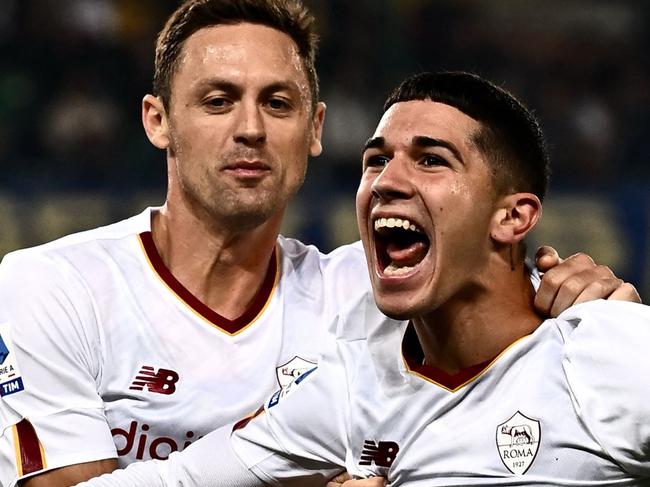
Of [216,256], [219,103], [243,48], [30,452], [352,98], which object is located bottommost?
[30,452]

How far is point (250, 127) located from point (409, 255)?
0.75 meters

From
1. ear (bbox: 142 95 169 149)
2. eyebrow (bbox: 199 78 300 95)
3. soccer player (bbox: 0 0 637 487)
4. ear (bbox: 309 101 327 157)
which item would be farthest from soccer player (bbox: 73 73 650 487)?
ear (bbox: 142 95 169 149)

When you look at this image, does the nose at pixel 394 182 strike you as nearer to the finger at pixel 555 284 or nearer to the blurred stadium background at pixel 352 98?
the finger at pixel 555 284

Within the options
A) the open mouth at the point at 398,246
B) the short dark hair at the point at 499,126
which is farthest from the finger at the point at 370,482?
the short dark hair at the point at 499,126

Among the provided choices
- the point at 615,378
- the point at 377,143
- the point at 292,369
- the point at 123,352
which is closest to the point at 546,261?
the point at 377,143

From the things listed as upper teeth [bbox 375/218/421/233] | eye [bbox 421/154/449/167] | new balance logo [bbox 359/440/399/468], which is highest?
eye [bbox 421/154/449/167]

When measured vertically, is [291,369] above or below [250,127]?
below

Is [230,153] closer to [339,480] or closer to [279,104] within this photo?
[279,104]

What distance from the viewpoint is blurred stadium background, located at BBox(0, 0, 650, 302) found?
712 centimetres

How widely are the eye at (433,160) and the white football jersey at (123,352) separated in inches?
24.4

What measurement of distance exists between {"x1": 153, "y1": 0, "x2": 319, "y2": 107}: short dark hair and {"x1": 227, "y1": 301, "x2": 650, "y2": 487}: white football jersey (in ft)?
3.47

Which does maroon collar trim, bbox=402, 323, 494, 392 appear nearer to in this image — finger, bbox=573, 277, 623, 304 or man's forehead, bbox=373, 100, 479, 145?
finger, bbox=573, 277, 623, 304

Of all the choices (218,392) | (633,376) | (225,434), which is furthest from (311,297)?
(633,376)

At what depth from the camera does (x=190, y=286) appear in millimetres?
3490
